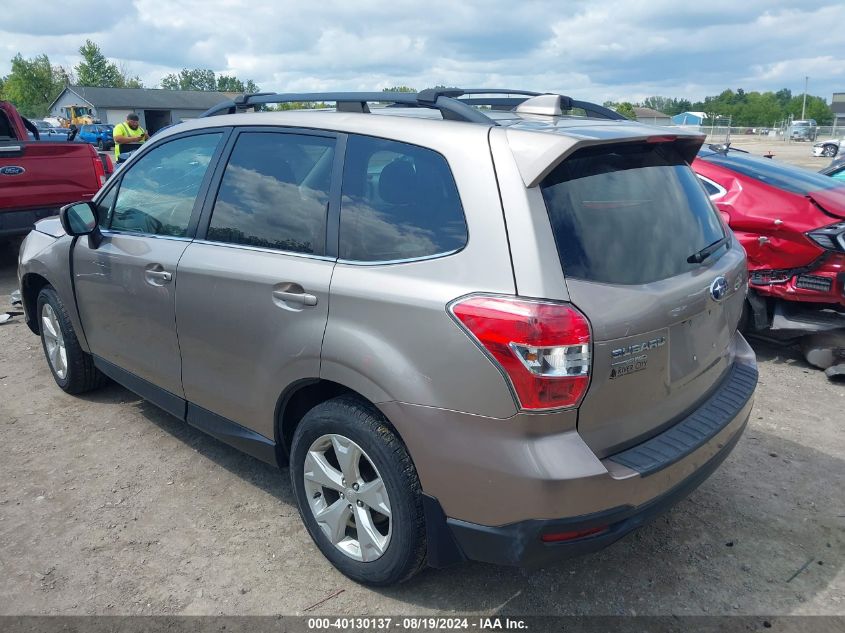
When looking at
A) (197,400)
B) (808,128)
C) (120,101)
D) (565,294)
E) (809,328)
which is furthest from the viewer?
(120,101)

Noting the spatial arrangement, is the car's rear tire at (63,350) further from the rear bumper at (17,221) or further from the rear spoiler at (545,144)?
the rear bumper at (17,221)

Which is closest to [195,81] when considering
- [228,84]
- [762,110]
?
[228,84]

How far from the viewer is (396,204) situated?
Answer: 2.62 m

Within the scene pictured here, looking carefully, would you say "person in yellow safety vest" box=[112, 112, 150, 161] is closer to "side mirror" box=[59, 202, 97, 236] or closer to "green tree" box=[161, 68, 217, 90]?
"side mirror" box=[59, 202, 97, 236]

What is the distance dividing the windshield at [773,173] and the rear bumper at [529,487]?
152 inches

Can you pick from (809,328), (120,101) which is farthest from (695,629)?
(120,101)

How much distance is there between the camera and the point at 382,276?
8.34ft

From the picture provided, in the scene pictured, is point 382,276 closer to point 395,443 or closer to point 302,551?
point 395,443

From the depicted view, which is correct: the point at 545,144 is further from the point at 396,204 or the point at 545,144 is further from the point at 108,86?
the point at 108,86

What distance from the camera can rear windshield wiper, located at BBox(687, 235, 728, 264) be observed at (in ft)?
9.04

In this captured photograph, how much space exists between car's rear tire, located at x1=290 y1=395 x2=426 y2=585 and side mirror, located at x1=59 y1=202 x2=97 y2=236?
2.01m

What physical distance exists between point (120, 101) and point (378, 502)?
7825 centimetres

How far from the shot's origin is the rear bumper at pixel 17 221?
26.1 ft

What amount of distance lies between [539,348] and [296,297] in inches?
42.0
